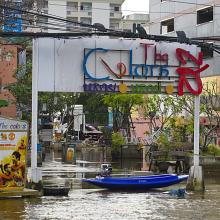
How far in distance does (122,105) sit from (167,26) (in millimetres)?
9443

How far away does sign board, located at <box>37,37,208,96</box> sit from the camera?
22.6 m

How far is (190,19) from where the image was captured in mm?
51031

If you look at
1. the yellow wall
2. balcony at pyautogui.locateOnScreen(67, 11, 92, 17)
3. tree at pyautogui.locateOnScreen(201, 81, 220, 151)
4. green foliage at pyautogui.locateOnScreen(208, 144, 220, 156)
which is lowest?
green foliage at pyautogui.locateOnScreen(208, 144, 220, 156)

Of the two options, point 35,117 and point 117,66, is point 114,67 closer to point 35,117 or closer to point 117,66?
point 117,66

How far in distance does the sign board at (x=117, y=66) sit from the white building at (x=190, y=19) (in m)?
21.1

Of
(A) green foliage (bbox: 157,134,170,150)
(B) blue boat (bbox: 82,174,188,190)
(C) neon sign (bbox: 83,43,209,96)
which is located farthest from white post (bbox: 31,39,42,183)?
(A) green foliage (bbox: 157,134,170,150)

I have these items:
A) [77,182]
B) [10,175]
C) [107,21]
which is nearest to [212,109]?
[77,182]

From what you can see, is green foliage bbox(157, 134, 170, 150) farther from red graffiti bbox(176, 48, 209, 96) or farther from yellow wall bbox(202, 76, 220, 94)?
red graffiti bbox(176, 48, 209, 96)

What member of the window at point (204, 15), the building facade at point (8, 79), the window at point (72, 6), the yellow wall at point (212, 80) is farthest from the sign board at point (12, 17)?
the window at point (72, 6)

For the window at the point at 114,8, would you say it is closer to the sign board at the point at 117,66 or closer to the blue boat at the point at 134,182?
the sign board at the point at 117,66

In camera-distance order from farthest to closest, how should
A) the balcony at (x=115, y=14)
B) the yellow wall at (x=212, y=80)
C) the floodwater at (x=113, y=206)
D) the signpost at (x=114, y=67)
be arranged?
the balcony at (x=115, y=14) < the yellow wall at (x=212, y=80) < the signpost at (x=114, y=67) < the floodwater at (x=113, y=206)

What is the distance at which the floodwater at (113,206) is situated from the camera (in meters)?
17.6

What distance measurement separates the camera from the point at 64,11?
96250 millimetres

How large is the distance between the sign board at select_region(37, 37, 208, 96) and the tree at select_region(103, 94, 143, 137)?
2535 cm
